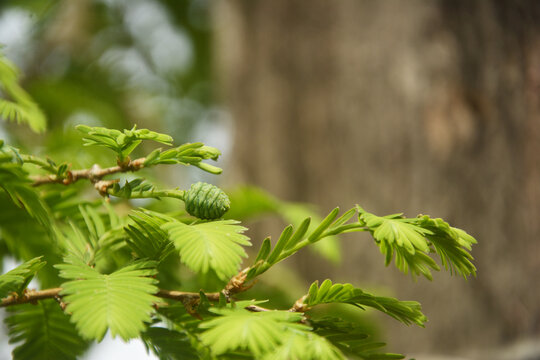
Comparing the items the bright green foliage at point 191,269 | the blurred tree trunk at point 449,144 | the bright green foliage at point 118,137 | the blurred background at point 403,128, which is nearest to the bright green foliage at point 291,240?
the bright green foliage at point 191,269

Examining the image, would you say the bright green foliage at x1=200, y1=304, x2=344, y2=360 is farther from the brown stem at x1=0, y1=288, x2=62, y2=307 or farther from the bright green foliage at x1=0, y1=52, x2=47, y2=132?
the bright green foliage at x1=0, y1=52, x2=47, y2=132

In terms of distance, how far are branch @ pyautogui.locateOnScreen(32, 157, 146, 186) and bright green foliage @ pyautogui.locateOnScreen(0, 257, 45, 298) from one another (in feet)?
0.30

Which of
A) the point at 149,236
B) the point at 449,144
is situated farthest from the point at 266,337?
the point at 449,144

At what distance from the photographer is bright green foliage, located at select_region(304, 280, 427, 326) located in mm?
349

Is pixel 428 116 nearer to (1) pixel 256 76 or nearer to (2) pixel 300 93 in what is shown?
(2) pixel 300 93

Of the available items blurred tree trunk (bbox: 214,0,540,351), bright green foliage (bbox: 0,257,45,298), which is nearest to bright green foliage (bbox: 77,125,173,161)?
bright green foliage (bbox: 0,257,45,298)

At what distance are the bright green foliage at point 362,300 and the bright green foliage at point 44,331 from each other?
0.22m

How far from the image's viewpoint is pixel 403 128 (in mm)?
1477

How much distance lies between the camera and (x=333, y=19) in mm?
1847

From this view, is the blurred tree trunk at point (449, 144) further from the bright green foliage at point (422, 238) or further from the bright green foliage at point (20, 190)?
the bright green foliage at point (20, 190)

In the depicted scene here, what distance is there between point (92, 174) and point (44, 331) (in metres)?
0.14

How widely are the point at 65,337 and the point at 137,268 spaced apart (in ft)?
0.39

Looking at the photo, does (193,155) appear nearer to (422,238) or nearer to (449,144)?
(422,238)

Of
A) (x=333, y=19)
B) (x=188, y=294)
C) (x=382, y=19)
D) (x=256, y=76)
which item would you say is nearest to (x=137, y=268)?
(x=188, y=294)
